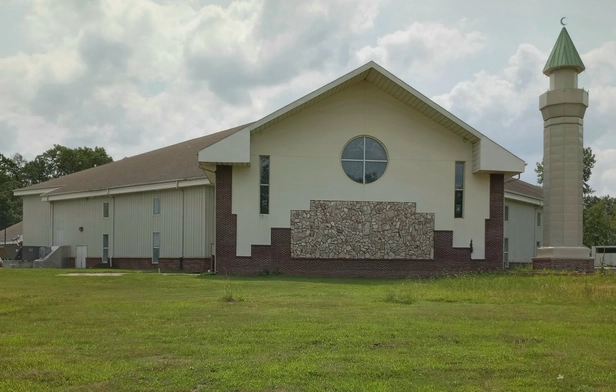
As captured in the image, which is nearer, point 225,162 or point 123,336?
point 123,336

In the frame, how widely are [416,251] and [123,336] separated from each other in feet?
65.8

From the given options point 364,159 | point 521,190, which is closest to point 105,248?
point 364,159

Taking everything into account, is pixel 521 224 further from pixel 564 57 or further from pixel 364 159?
pixel 364 159

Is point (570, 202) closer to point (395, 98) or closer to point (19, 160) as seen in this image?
point (395, 98)

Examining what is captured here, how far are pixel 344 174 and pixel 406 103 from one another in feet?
13.9

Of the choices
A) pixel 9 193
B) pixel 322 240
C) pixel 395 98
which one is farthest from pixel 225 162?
pixel 9 193

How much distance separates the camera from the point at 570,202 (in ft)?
98.0

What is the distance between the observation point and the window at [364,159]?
91.5ft

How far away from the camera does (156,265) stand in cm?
3569

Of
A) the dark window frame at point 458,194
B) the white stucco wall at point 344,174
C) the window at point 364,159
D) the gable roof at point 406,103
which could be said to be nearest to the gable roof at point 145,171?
the white stucco wall at point 344,174

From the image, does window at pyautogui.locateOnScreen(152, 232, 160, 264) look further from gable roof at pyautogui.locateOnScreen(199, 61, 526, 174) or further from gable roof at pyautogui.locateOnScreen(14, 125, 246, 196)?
gable roof at pyautogui.locateOnScreen(199, 61, 526, 174)

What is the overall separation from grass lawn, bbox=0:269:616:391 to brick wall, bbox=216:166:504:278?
38.7ft

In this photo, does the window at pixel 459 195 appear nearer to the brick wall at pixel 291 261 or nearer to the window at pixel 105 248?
the brick wall at pixel 291 261

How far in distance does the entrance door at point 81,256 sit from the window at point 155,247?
7.25 meters
